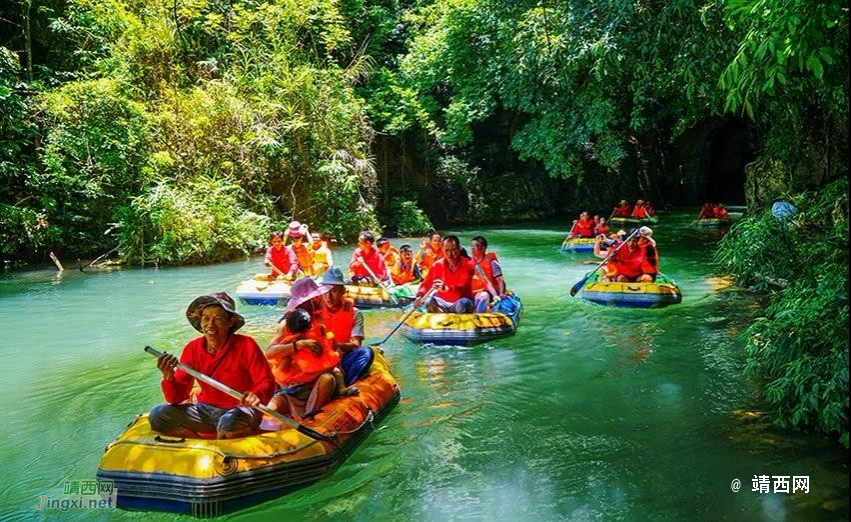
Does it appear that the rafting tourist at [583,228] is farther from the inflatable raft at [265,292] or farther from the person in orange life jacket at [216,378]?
the person in orange life jacket at [216,378]

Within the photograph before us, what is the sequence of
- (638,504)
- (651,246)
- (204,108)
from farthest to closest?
1. (204,108)
2. (651,246)
3. (638,504)

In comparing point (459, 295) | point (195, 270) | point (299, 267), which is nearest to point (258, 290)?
point (299, 267)

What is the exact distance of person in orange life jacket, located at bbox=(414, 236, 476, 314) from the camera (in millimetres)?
8492

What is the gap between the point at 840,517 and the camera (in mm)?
3930

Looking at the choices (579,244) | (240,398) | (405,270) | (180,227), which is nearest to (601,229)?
(579,244)

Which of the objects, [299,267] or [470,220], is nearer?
[299,267]

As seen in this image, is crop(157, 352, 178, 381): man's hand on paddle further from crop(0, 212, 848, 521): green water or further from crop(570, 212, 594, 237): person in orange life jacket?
→ crop(570, 212, 594, 237): person in orange life jacket

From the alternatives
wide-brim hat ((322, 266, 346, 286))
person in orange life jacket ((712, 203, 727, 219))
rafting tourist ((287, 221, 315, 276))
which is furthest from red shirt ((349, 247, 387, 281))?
person in orange life jacket ((712, 203, 727, 219))

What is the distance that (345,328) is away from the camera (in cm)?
577

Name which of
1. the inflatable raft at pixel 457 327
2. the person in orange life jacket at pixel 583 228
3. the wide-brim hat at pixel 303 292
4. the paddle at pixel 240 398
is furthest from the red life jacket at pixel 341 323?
the person in orange life jacket at pixel 583 228

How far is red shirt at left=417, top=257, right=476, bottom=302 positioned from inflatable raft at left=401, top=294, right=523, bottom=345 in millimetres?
388

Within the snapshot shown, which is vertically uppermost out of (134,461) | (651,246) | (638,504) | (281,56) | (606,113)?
(281,56)

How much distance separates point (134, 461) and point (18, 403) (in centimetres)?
338

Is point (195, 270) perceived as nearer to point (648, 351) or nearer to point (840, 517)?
point (648, 351)
